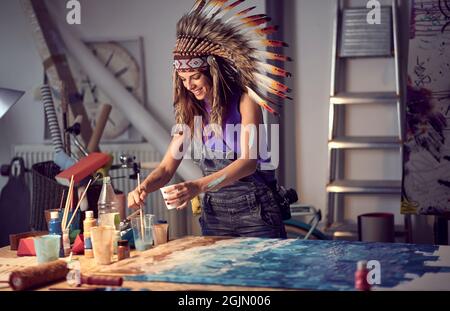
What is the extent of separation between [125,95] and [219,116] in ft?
6.24

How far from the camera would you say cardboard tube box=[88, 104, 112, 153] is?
4637 millimetres

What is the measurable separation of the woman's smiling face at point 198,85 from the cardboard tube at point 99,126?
1373 mm

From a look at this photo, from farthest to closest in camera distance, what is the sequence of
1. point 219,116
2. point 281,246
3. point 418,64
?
1. point 418,64
2. point 219,116
3. point 281,246

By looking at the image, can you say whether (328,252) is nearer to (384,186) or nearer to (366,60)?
(384,186)

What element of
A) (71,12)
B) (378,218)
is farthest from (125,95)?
(378,218)

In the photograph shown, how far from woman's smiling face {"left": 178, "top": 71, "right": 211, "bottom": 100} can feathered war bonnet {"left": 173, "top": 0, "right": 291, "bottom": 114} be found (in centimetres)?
4

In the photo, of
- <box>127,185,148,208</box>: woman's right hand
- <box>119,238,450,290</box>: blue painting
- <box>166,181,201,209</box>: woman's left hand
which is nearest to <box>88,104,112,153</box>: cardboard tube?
<box>127,185,148,208</box>: woman's right hand

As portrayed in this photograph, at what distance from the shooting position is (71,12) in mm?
5340

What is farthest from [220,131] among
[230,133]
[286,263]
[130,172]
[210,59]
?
[130,172]

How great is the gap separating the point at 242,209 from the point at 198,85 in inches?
23.9

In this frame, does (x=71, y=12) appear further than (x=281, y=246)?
Yes

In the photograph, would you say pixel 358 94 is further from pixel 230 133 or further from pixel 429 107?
pixel 230 133

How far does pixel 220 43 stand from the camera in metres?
3.49

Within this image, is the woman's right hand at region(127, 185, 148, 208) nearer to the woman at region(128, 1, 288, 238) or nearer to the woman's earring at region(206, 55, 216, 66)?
the woman at region(128, 1, 288, 238)
